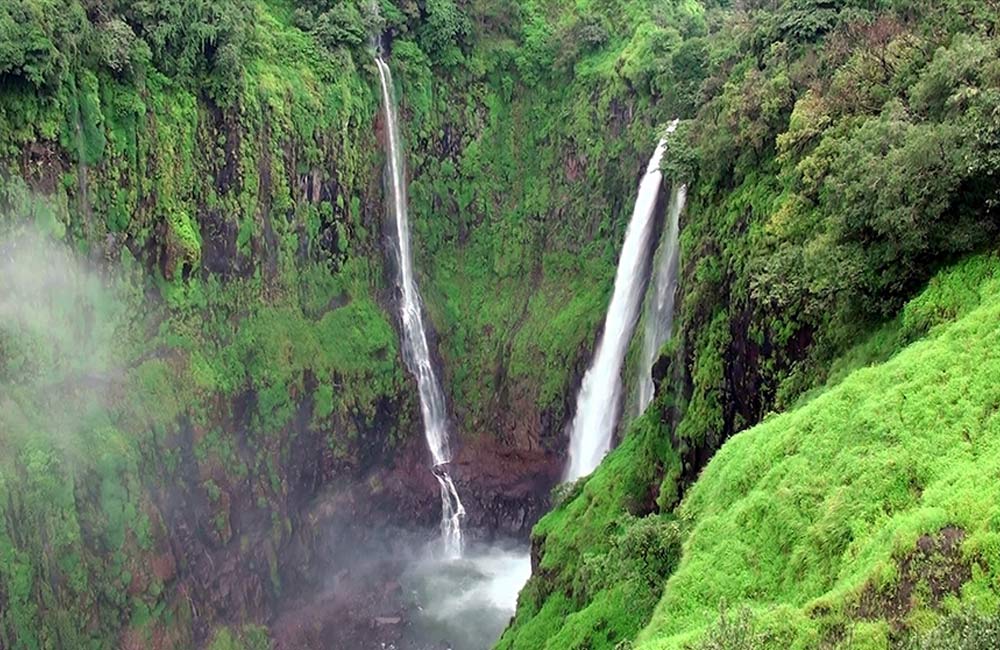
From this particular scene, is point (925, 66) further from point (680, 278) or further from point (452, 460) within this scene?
point (452, 460)

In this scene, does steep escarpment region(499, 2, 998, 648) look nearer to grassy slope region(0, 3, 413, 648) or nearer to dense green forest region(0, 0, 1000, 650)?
dense green forest region(0, 0, 1000, 650)

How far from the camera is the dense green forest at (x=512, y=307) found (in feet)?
30.2

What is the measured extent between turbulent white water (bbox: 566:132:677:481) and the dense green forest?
83.4 inches

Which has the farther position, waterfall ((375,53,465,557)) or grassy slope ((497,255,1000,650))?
waterfall ((375,53,465,557))

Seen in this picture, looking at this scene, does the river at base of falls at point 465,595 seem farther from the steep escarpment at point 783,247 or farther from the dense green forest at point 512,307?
the steep escarpment at point 783,247

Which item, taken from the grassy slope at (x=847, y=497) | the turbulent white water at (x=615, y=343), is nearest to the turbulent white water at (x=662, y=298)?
the turbulent white water at (x=615, y=343)

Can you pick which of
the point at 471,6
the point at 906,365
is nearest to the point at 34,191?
the point at 471,6

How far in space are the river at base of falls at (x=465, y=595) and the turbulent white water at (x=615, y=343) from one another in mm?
3867

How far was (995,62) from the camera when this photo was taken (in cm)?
1189

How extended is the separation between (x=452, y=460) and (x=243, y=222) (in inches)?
438

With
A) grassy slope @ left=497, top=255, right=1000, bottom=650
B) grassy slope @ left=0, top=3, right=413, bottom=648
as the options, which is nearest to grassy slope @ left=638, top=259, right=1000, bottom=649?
grassy slope @ left=497, top=255, right=1000, bottom=650

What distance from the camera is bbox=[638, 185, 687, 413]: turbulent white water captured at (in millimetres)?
20438

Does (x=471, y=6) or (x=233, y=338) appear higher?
(x=471, y=6)

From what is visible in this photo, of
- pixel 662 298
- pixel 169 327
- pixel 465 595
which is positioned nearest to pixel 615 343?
pixel 662 298
